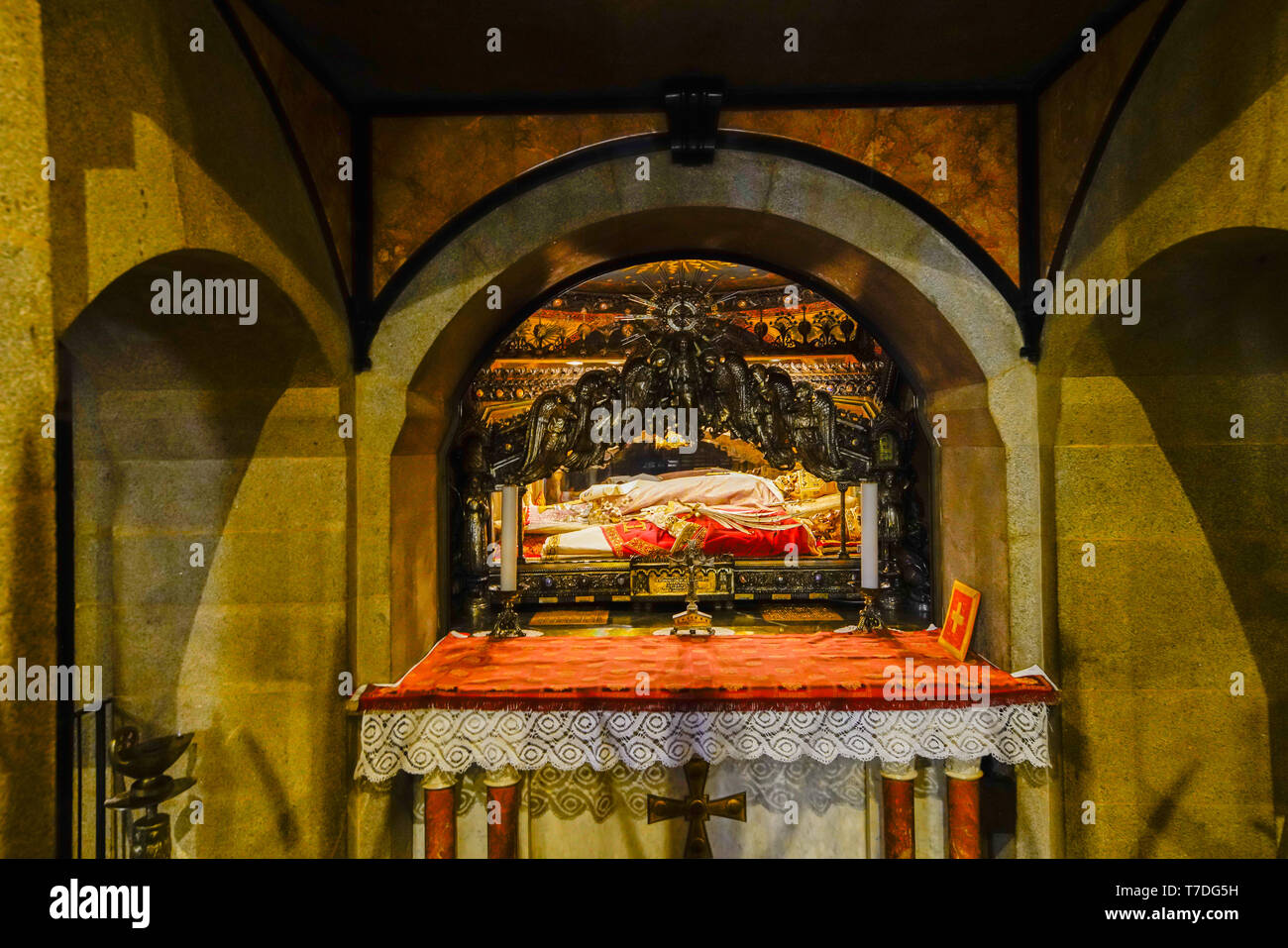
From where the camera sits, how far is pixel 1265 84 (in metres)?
1.85

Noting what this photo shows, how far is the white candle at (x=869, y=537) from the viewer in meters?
3.32

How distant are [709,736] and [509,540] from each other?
1460 millimetres

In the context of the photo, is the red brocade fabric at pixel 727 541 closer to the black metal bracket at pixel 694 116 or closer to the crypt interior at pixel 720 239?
the crypt interior at pixel 720 239

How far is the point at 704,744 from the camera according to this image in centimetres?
263

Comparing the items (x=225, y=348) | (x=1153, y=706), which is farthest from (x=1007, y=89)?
(x=225, y=348)

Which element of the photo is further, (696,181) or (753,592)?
(753,592)

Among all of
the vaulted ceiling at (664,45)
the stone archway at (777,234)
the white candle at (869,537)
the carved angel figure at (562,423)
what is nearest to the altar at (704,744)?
the stone archway at (777,234)

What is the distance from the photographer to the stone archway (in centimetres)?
278

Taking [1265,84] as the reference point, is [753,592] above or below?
below

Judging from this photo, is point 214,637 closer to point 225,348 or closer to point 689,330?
point 225,348

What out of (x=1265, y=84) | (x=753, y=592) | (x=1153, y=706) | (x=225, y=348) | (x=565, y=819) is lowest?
(x=565, y=819)
